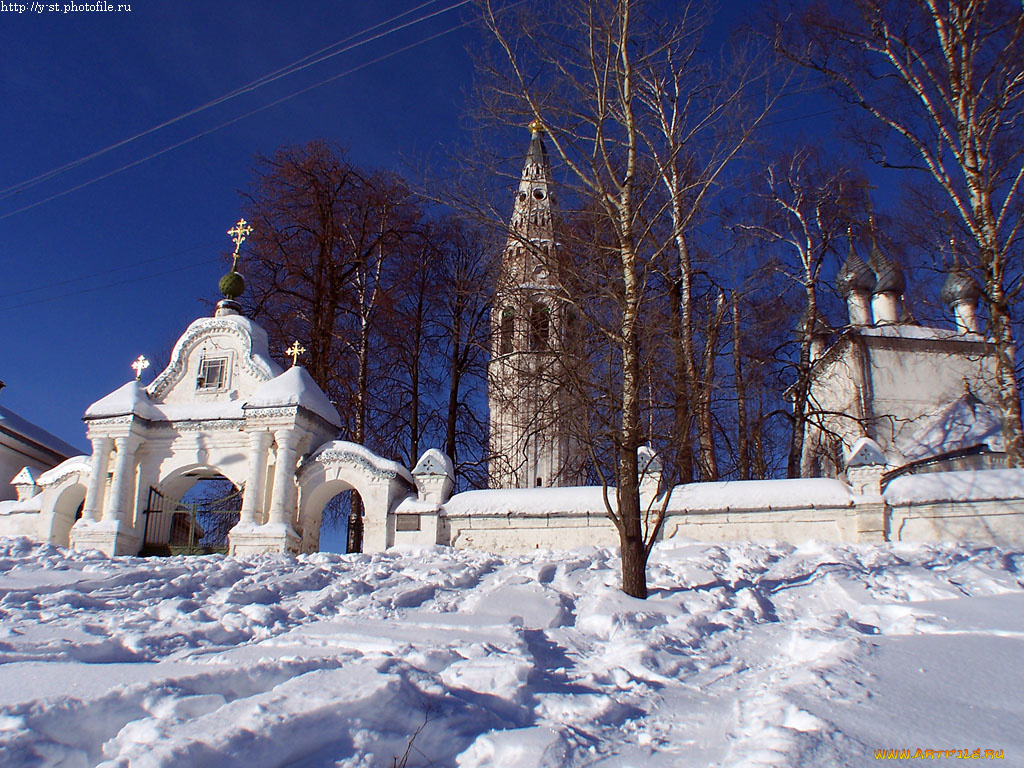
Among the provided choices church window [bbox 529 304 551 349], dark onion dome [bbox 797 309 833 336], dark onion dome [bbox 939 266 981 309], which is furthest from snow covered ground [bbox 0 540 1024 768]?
dark onion dome [bbox 939 266 981 309]

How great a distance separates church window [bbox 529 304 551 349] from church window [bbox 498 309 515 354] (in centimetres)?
56

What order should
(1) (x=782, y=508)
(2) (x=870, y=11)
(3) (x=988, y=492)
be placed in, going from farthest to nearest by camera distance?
(2) (x=870, y=11)
(1) (x=782, y=508)
(3) (x=988, y=492)

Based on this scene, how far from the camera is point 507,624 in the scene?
6156 millimetres

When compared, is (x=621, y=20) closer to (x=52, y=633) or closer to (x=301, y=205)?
(x=52, y=633)

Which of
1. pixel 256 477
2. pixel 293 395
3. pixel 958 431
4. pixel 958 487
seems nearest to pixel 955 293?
pixel 958 431

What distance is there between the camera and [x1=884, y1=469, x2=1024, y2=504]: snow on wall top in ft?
34.7

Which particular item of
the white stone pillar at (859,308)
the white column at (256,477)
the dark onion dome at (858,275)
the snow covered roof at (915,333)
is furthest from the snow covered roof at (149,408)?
the white stone pillar at (859,308)

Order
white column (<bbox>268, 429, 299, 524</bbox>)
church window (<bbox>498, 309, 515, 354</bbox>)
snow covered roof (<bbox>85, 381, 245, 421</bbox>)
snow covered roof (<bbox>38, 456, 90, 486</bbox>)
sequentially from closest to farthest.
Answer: white column (<bbox>268, 429, 299, 524</bbox>) → snow covered roof (<bbox>85, 381, 245, 421</bbox>) → snow covered roof (<bbox>38, 456, 90, 486</bbox>) → church window (<bbox>498, 309, 515, 354</bbox>)

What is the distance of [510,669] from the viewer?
4.34m

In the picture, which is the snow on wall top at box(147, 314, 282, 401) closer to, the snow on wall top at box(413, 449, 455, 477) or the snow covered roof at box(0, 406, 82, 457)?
the snow on wall top at box(413, 449, 455, 477)

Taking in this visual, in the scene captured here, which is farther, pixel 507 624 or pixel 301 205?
pixel 301 205

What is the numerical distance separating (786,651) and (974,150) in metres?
10.6

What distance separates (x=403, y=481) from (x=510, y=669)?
9.05 metres

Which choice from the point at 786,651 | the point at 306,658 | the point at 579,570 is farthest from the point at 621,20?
the point at 306,658
